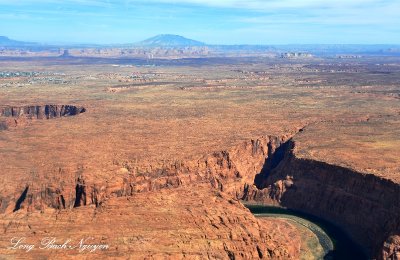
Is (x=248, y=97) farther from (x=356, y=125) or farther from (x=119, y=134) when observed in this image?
(x=119, y=134)

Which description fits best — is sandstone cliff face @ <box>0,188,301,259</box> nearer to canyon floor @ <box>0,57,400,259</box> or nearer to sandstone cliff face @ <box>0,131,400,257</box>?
canyon floor @ <box>0,57,400,259</box>

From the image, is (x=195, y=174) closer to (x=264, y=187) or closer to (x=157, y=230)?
(x=264, y=187)

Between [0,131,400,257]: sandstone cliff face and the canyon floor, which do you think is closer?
the canyon floor

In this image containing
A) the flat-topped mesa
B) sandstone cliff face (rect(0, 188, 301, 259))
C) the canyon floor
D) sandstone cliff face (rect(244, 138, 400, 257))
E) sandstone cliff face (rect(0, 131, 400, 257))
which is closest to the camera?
sandstone cliff face (rect(0, 188, 301, 259))

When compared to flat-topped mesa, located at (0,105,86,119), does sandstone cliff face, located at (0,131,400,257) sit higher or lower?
lower

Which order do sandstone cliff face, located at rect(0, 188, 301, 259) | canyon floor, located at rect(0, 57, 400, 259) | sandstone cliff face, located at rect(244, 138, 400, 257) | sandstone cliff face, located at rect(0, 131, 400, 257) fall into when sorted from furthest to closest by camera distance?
sandstone cliff face, located at rect(0, 131, 400, 257)
sandstone cliff face, located at rect(244, 138, 400, 257)
canyon floor, located at rect(0, 57, 400, 259)
sandstone cliff face, located at rect(0, 188, 301, 259)

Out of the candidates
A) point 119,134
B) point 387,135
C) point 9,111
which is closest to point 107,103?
point 9,111

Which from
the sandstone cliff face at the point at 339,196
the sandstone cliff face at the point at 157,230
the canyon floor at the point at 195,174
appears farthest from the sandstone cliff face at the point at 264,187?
the sandstone cliff face at the point at 157,230

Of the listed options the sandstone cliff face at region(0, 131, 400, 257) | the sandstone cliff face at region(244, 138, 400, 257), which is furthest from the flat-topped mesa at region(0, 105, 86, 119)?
the sandstone cliff face at region(244, 138, 400, 257)
